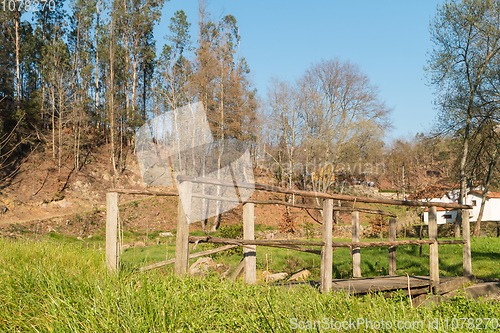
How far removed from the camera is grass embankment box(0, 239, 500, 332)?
2.67 m

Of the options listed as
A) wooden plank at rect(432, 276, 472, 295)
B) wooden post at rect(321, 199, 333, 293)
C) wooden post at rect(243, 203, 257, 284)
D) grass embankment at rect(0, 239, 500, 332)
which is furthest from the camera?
wooden plank at rect(432, 276, 472, 295)

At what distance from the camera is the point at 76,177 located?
929 inches

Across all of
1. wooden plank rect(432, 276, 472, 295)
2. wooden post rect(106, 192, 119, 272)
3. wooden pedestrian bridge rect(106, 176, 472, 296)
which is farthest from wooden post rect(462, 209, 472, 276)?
wooden post rect(106, 192, 119, 272)

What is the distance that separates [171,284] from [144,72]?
34.9 m

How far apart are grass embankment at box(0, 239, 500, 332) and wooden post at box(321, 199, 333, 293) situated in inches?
10.4

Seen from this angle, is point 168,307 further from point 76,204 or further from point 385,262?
point 76,204

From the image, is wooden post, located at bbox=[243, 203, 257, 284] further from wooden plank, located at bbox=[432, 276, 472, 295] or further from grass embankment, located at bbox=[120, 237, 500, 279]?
grass embankment, located at bbox=[120, 237, 500, 279]

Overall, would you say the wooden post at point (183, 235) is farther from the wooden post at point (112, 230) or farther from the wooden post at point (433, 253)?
the wooden post at point (433, 253)

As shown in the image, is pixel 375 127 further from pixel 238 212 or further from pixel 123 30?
pixel 123 30

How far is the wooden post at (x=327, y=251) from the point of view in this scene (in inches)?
160

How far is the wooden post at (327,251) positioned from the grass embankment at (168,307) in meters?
0.26

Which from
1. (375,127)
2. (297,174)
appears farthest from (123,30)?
(375,127)

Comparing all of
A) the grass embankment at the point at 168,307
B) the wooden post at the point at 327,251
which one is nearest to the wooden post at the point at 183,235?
the grass embankment at the point at 168,307

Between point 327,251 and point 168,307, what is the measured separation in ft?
6.86
